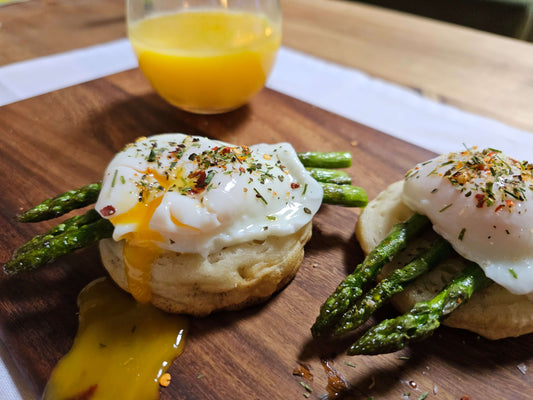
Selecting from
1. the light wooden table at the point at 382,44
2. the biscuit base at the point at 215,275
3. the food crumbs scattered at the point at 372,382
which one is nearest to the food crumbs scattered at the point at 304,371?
the food crumbs scattered at the point at 372,382

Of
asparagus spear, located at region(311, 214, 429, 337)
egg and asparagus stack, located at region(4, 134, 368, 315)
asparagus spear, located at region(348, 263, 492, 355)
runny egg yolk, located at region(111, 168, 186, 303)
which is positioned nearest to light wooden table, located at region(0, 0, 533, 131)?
asparagus spear, located at region(311, 214, 429, 337)

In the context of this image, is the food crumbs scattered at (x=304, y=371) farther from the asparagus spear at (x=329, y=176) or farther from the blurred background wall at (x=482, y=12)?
the blurred background wall at (x=482, y=12)

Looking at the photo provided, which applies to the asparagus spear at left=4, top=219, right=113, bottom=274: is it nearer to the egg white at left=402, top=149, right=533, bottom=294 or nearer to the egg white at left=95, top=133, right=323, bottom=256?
the egg white at left=95, top=133, right=323, bottom=256

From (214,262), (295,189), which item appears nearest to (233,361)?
(214,262)

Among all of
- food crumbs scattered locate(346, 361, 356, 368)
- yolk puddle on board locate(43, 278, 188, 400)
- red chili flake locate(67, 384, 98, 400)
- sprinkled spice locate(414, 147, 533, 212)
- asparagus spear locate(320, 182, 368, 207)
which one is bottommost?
red chili flake locate(67, 384, 98, 400)

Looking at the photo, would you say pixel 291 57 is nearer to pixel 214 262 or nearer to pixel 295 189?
pixel 295 189

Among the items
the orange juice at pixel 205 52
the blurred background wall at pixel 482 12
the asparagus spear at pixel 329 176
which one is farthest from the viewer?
the blurred background wall at pixel 482 12
